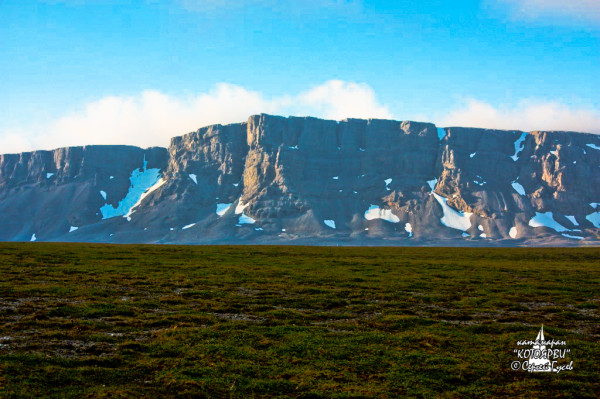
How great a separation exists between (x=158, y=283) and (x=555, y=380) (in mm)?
30774

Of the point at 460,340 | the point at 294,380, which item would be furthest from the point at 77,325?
the point at 460,340

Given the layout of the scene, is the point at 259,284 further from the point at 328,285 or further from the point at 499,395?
the point at 499,395

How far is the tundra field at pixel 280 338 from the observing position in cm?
1552

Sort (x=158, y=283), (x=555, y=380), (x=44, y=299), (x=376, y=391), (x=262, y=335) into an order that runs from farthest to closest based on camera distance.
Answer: (x=158, y=283) < (x=44, y=299) < (x=262, y=335) < (x=555, y=380) < (x=376, y=391)

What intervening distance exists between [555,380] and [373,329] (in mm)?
9100

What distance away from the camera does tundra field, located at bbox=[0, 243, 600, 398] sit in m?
15.5

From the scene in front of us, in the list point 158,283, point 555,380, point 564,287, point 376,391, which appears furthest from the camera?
point 564,287

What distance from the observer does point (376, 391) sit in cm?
1513

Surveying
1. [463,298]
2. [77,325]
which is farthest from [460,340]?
[77,325]

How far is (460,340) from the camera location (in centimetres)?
2230

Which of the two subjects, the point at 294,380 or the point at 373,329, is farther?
the point at 373,329

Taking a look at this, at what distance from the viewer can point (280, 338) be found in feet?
71.9

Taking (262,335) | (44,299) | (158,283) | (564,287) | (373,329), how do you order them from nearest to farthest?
1. (262,335)
2. (373,329)
3. (44,299)
4. (158,283)
5. (564,287)

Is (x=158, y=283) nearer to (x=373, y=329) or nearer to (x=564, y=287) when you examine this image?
(x=373, y=329)
